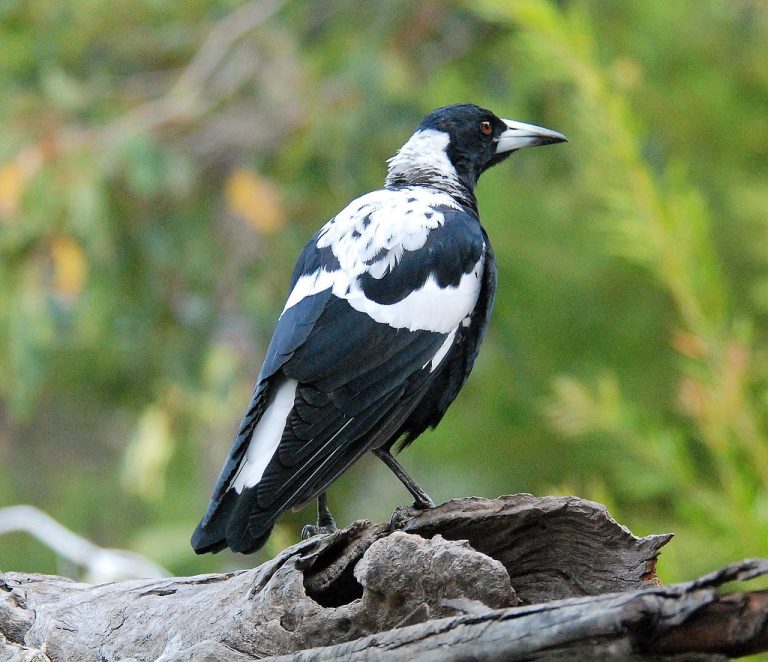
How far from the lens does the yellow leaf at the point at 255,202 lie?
428cm

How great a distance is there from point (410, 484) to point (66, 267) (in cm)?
230

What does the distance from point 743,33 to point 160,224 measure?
2218 mm

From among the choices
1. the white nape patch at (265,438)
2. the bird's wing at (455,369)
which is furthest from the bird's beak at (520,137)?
the white nape patch at (265,438)

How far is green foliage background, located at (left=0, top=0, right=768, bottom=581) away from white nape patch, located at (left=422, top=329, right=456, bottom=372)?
608 millimetres

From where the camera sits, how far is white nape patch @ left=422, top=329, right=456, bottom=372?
2.21m

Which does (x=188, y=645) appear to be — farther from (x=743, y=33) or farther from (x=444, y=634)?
(x=743, y=33)

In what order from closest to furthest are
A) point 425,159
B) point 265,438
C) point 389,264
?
point 265,438 < point 389,264 < point 425,159

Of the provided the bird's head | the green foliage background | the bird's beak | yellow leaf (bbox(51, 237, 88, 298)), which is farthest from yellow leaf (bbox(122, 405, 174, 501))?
the bird's beak

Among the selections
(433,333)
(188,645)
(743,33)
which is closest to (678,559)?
(433,333)

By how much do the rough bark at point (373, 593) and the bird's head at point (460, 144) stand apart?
48.2 inches

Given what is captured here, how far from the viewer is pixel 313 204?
471 cm

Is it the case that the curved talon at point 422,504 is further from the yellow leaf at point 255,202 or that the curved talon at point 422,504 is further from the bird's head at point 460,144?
the yellow leaf at point 255,202

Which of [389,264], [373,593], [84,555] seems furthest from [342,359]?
[84,555]

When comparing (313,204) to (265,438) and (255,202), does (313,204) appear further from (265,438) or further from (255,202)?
(265,438)
